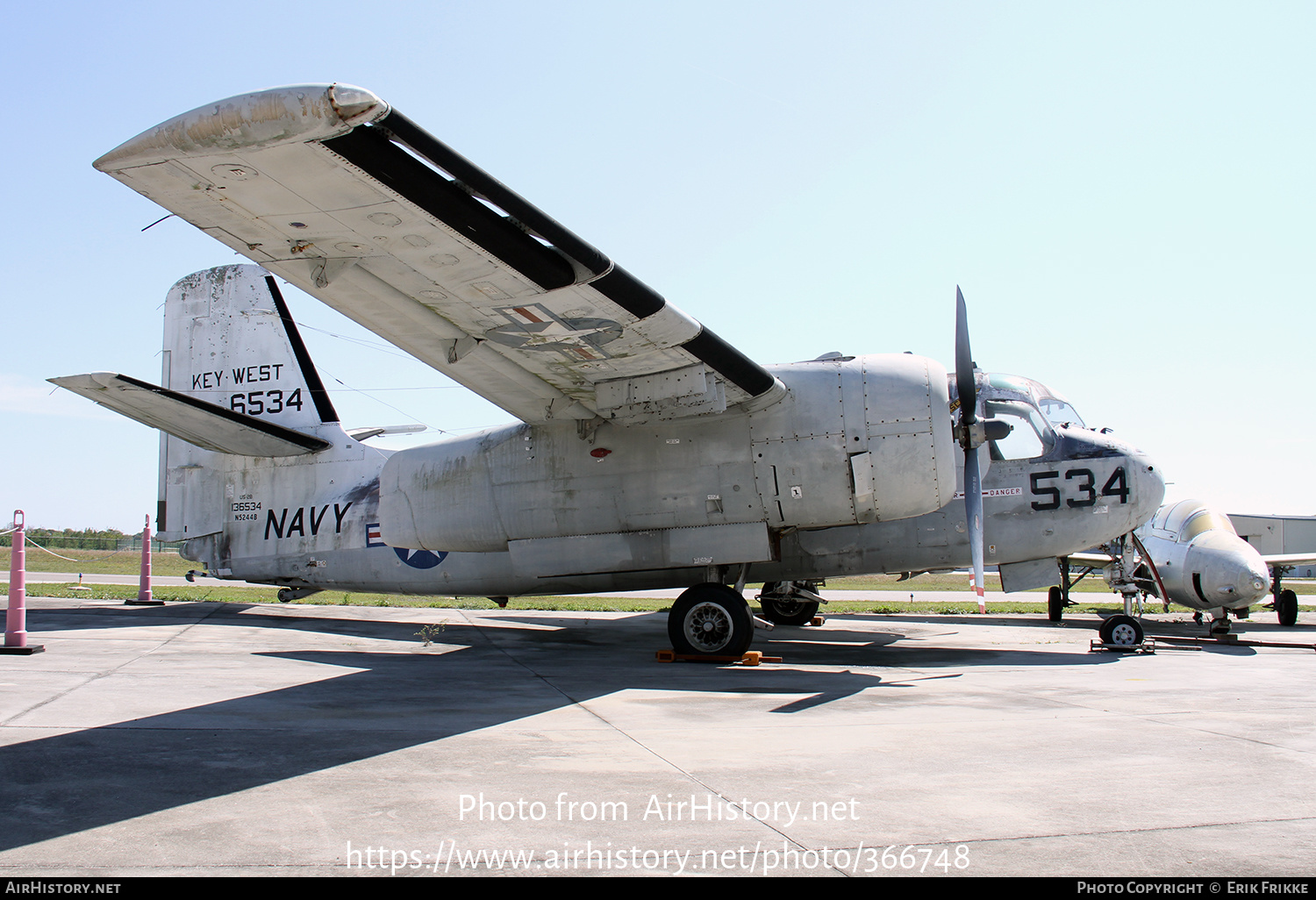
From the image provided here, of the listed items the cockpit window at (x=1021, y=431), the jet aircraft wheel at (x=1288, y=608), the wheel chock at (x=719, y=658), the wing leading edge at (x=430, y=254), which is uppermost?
the wing leading edge at (x=430, y=254)

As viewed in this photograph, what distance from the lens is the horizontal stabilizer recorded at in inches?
408

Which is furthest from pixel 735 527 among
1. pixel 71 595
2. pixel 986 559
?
pixel 71 595

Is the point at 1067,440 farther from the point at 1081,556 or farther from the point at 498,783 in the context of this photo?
the point at 498,783

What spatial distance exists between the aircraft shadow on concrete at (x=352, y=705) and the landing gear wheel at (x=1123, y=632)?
783 millimetres

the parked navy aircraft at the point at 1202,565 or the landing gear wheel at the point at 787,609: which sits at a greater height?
the parked navy aircraft at the point at 1202,565

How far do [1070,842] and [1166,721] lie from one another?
136 inches

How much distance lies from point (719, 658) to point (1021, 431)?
18.2ft

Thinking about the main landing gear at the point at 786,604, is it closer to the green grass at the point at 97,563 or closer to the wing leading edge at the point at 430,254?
the wing leading edge at the point at 430,254

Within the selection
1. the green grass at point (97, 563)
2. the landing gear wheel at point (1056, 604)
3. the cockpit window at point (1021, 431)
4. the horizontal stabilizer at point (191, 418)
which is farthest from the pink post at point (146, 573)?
the green grass at point (97, 563)

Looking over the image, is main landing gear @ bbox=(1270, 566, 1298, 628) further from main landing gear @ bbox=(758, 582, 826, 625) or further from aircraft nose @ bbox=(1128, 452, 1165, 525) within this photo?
main landing gear @ bbox=(758, 582, 826, 625)

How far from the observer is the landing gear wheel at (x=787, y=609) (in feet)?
51.3

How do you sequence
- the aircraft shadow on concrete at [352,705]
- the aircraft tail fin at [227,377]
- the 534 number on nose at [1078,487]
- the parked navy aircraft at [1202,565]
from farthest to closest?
the aircraft tail fin at [227,377] < the parked navy aircraft at [1202,565] < the 534 number on nose at [1078,487] < the aircraft shadow on concrete at [352,705]

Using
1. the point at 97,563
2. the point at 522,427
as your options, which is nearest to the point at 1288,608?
the point at 522,427

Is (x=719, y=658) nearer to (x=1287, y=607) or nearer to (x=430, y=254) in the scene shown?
(x=430, y=254)
